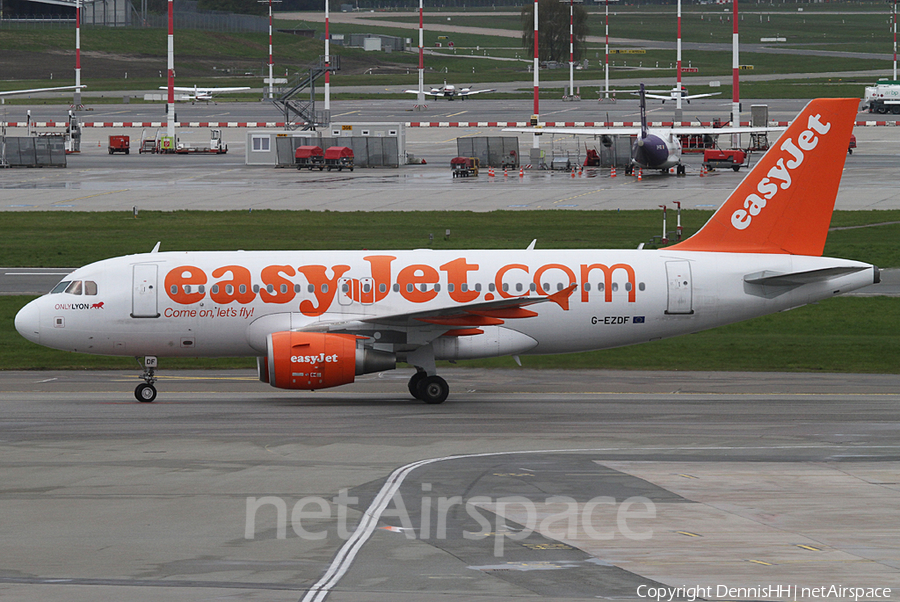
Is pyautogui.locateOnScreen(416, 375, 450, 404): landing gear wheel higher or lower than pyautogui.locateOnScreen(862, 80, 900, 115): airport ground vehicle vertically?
lower

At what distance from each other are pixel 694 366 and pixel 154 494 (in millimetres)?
19767

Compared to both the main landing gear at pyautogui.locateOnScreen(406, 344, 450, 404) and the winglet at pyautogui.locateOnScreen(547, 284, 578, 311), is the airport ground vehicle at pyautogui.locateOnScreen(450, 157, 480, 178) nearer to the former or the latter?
the main landing gear at pyautogui.locateOnScreen(406, 344, 450, 404)

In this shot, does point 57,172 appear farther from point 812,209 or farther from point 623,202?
point 812,209

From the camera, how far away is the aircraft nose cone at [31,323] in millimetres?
30422

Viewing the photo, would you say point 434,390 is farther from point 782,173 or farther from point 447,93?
point 447,93

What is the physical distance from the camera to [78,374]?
35094mm

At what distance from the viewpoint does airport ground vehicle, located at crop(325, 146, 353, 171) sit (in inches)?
3487

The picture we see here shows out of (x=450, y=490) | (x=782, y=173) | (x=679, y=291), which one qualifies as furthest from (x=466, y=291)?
(x=450, y=490)

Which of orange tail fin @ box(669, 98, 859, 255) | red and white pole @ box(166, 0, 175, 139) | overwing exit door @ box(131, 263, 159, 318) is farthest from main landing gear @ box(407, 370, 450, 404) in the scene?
red and white pole @ box(166, 0, 175, 139)

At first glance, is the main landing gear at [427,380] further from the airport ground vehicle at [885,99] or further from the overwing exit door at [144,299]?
the airport ground vehicle at [885,99]

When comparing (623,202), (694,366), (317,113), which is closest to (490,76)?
(317,113)

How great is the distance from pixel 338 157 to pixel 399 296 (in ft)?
195

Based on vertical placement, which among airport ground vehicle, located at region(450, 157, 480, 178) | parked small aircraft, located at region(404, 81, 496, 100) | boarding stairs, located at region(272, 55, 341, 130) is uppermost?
parked small aircraft, located at region(404, 81, 496, 100)

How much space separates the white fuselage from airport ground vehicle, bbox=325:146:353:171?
58.1 meters
